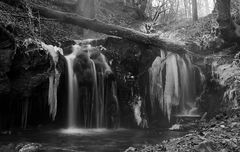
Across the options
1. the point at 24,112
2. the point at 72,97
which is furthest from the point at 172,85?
the point at 24,112

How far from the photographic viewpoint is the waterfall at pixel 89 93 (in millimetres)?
11266

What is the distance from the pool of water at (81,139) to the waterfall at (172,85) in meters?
2.97

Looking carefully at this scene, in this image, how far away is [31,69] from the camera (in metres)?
10.2

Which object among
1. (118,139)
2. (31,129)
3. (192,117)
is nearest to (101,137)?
(118,139)

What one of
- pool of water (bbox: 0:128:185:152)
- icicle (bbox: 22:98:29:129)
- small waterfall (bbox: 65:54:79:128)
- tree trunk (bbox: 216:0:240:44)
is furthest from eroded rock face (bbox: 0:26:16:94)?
tree trunk (bbox: 216:0:240:44)

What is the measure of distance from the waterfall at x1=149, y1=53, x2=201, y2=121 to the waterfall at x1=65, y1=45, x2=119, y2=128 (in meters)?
1.99

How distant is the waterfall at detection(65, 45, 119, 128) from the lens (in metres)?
11.3

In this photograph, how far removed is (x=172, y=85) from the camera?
13.3m

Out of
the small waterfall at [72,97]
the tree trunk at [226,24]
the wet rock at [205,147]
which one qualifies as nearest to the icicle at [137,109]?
the small waterfall at [72,97]

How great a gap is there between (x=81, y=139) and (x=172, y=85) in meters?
5.82

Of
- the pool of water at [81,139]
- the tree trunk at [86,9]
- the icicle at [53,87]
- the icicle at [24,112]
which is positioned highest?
the tree trunk at [86,9]

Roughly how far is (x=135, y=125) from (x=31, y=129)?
3998 mm

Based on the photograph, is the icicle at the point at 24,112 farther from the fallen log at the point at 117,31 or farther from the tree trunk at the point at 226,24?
the tree trunk at the point at 226,24

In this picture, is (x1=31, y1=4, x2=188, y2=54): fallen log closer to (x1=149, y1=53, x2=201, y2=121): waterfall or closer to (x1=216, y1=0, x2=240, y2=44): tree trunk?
(x1=149, y1=53, x2=201, y2=121): waterfall
